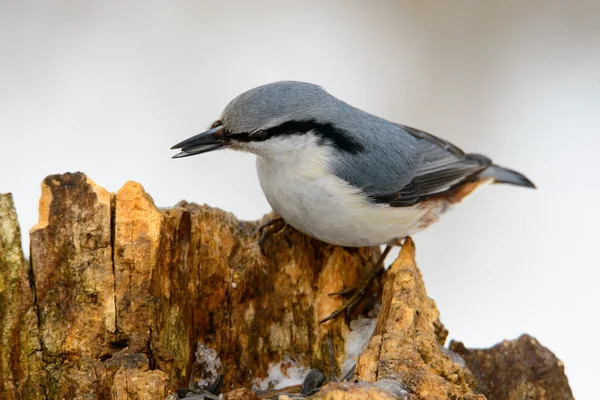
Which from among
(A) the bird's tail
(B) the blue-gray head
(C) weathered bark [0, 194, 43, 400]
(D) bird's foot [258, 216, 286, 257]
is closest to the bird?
(B) the blue-gray head

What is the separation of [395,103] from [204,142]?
121 inches

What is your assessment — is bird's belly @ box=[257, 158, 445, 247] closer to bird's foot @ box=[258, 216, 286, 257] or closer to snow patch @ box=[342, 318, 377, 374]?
bird's foot @ box=[258, 216, 286, 257]

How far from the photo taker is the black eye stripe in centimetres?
328

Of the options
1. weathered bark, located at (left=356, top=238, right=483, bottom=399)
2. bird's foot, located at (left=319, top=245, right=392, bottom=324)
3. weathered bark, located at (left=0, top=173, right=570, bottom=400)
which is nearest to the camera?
weathered bark, located at (left=356, top=238, right=483, bottom=399)

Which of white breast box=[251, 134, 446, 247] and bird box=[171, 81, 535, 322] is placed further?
white breast box=[251, 134, 446, 247]

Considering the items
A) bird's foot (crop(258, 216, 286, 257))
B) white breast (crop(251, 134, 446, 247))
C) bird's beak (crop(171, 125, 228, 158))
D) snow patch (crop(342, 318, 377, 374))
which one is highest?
bird's beak (crop(171, 125, 228, 158))

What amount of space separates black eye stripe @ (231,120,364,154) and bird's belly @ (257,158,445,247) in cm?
16

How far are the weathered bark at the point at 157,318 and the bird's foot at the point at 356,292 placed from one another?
46 millimetres

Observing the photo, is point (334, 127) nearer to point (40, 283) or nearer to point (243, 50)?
point (40, 283)

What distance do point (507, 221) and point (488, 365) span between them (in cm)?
255

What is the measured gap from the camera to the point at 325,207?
135 inches

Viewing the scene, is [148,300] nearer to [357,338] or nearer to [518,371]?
[357,338]

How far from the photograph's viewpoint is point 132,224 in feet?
9.93

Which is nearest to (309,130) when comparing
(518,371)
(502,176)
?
(518,371)
